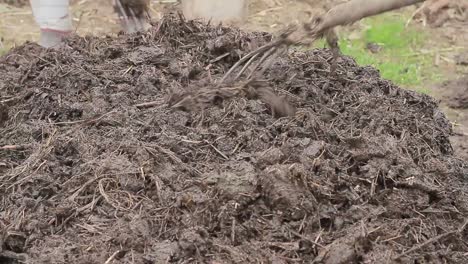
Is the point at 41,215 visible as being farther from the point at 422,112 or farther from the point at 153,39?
the point at 422,112

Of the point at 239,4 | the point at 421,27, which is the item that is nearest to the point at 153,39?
the point at 239,4

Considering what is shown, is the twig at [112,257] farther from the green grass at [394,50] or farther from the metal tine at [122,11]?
the green grass at [394,50]

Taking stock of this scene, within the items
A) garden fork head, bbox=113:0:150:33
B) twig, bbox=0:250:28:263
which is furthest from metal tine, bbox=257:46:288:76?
twig, bbox=0:250:28:263

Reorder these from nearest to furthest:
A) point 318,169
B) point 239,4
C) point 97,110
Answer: point 318,169 → point 97,110 → point 239,4

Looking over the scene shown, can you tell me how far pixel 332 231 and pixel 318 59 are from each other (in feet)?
4.38

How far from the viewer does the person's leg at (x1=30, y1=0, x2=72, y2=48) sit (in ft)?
13.4

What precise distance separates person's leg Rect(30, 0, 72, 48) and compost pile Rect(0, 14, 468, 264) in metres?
0.57

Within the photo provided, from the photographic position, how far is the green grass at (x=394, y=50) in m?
4.95

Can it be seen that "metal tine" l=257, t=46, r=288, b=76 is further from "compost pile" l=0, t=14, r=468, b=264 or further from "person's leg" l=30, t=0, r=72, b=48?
"person's leg" l=30, t=0, r=72, b=48

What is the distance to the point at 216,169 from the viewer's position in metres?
2.72

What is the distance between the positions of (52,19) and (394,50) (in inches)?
97.2

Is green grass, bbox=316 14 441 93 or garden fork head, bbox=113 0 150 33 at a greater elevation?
garden fork head, bbox=113 0 150 33

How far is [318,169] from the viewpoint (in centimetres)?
274

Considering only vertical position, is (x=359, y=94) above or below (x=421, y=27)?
above
